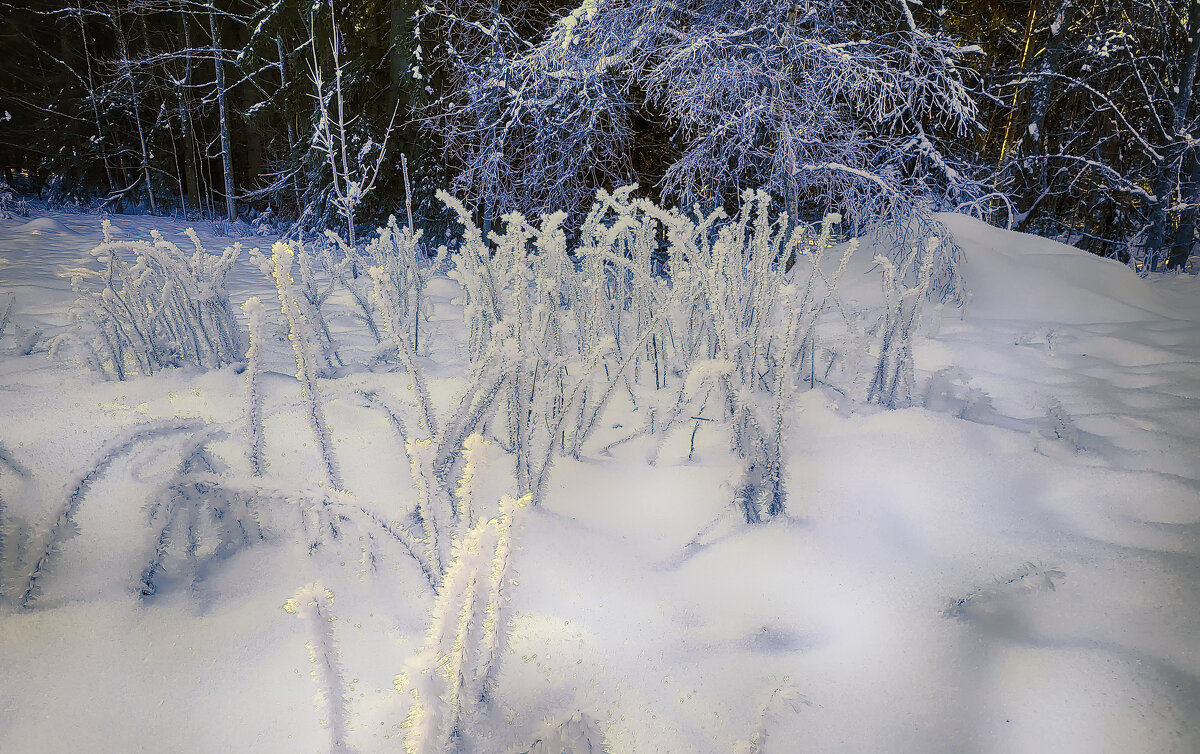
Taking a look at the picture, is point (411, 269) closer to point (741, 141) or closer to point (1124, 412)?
point (1124, 412)

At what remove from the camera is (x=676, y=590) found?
898 mm

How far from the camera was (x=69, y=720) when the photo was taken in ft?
2.20

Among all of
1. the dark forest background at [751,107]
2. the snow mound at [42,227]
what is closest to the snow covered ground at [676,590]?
the dark forest background at [751,107]

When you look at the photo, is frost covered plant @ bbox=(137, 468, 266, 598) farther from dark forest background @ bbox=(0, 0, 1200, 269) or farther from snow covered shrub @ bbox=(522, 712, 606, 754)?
dark forest background @ bbox=(0, 0, 1200, 269)

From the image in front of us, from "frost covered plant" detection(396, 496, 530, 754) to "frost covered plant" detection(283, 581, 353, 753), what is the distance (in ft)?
0.28

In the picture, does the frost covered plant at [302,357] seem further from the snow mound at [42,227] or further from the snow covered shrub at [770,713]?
the snow mound at [42,227]

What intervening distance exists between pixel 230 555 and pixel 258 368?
323mm

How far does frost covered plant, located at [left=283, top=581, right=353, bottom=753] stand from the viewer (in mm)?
A: 550

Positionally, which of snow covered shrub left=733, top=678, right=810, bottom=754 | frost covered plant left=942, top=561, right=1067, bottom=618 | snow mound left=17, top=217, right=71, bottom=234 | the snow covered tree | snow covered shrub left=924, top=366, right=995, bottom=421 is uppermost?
the snow covered tree

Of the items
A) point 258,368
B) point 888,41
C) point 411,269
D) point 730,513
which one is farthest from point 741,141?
point 258,368

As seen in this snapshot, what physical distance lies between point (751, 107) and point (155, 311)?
10.4 ft

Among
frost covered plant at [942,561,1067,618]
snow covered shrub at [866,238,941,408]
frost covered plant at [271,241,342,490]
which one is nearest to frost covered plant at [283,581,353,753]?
frost covered plant at [271,241,342,490]

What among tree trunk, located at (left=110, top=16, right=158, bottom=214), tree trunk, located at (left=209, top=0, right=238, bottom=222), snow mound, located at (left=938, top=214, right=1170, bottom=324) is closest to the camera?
snow mound, located at (left=938, top=214, right=1170, bottom=324)

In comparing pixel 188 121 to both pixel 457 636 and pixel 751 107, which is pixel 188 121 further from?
pixel 457 636
